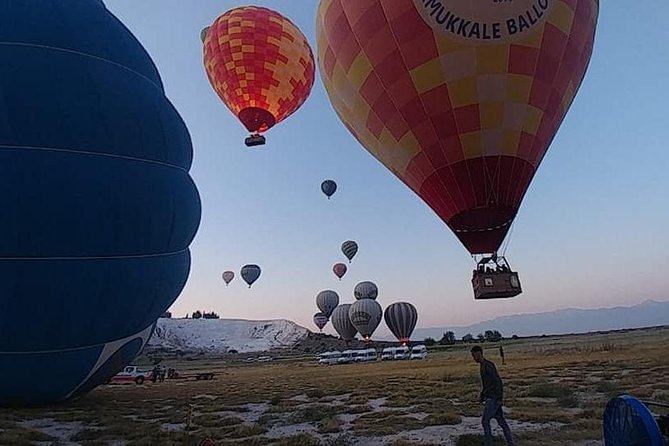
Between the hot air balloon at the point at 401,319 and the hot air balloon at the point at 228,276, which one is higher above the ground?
the hot air balloon at the point at 228,276

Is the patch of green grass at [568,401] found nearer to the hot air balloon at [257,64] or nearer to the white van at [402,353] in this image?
the hot air balloon at [257,64]

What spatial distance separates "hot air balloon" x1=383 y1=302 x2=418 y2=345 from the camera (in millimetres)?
45750

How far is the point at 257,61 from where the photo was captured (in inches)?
770

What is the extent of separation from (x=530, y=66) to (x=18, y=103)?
30.8ft

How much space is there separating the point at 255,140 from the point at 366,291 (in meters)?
47.8

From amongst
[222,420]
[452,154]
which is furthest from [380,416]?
[452,154]

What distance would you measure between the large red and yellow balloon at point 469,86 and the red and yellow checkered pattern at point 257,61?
9.18m

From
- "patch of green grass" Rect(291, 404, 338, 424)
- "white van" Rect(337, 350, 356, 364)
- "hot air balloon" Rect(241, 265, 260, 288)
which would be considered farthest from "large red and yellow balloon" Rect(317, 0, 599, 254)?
"hot air balloon" Rect(241, 265, 260, 288)

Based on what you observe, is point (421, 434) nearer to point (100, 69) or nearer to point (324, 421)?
point (324, 421)

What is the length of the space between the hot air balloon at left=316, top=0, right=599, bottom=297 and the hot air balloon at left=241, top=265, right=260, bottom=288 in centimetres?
4769

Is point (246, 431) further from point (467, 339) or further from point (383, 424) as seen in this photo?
point (467, 339)

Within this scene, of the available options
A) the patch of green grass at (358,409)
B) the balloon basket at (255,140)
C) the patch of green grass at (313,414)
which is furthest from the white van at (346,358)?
the patch of green grass at (313,414)

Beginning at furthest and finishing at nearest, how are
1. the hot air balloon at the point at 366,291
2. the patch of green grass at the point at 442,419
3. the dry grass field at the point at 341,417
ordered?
1. the hot air balloon at the point at 366,291
2. the patch of green grass at the point at 442,419
3. the dry grass field at the point at 341,417

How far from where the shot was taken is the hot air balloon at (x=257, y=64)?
64.6 ft
